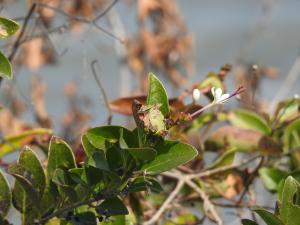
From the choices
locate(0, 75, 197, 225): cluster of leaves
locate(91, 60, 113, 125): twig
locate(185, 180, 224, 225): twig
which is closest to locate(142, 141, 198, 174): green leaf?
locate(0, 75, 197, 225): cluster of leaves

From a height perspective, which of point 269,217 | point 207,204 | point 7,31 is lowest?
point 207,204

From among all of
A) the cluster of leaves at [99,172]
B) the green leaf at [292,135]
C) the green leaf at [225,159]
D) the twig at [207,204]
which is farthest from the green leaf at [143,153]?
the green leaf at [292,135]

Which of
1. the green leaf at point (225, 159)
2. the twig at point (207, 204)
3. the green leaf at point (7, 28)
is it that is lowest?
the twig at point (207, 204)

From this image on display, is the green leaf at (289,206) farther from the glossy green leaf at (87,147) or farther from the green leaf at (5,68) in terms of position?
the green leaf at (5,68)

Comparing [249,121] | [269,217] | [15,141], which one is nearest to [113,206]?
[269,217]

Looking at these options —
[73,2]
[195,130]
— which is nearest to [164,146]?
[195,130]

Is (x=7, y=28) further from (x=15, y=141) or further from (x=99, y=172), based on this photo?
(x=15, y=141)
